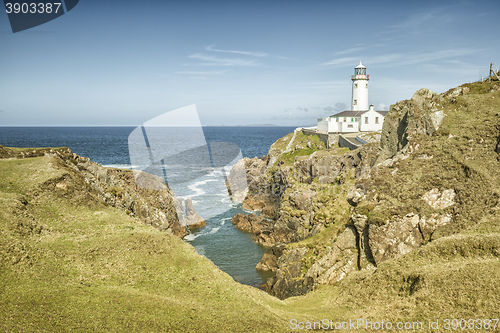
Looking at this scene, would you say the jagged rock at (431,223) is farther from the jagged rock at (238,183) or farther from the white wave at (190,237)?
the jagged rock at (238,183)

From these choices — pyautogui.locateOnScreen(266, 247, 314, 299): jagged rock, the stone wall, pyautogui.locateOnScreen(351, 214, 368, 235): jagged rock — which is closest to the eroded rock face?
pyautogui.locateOnScreen(266, 247, 314, 299): jagged rock

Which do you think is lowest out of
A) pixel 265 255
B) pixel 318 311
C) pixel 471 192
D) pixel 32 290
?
pixel 265 255

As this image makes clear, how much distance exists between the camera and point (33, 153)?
41.0m

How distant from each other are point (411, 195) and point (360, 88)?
75681 millimetres

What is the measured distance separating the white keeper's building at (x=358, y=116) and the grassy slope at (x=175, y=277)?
180 ft

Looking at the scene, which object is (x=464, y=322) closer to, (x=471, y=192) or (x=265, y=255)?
(x=471, y=192)

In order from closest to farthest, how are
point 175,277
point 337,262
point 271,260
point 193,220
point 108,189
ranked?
point 175,277 → point 337,262 → point 108,189 → point 271,260 → point 193,220

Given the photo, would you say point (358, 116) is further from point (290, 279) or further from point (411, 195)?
point (290, 279)

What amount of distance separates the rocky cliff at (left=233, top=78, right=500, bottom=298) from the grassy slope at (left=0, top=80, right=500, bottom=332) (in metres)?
0.28

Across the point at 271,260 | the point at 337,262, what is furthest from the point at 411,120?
the point at 271,260

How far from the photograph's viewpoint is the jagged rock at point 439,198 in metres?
28.0

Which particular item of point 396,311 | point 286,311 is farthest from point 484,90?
point 286,311

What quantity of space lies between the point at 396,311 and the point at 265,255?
89.3ft

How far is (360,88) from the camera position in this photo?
323 ft
